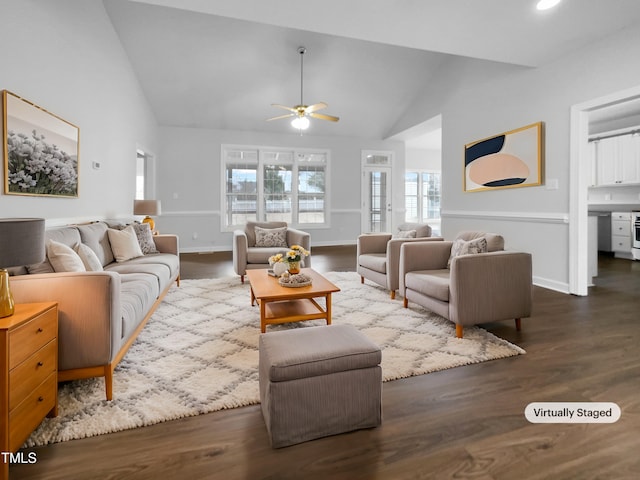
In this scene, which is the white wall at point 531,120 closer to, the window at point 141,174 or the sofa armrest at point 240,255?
the sofa armrest at point 240,255

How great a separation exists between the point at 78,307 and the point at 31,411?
0.49m

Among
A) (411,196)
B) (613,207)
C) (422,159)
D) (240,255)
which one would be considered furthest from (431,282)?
(422,159)

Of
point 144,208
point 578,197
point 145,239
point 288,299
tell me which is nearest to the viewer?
point 288,299

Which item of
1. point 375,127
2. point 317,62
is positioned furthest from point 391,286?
point 375,127

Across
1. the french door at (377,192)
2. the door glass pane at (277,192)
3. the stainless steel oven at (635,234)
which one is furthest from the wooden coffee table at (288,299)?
the stainless steel oven at (635,234)

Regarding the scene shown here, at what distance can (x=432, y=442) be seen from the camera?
1.57 metres

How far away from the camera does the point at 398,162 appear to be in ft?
30.7

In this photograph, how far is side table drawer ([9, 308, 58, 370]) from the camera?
4.56ft

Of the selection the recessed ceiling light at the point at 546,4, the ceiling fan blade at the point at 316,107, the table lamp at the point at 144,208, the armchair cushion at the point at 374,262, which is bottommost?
the armchair cushion at the point at 374,262

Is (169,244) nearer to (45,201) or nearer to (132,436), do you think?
(45,201)

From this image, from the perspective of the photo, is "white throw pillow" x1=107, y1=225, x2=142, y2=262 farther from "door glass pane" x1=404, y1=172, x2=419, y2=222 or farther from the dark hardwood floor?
"door glass pane" x1=404, y1=172, x2=419, y2=222

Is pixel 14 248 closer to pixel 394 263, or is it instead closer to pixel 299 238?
pixel 394 263

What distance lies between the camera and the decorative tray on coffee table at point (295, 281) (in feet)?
9.96

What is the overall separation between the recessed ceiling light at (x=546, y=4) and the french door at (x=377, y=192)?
5.82m
